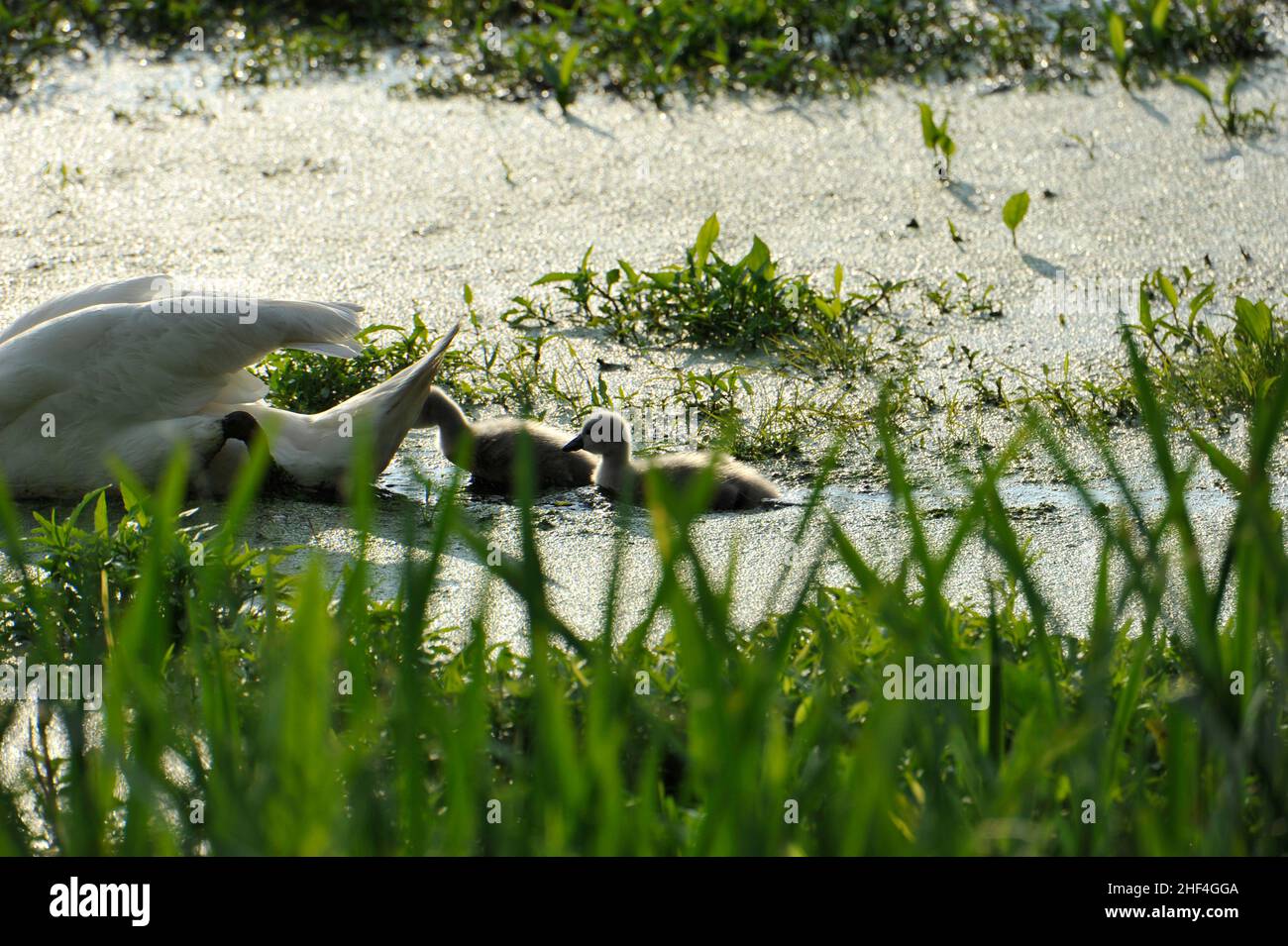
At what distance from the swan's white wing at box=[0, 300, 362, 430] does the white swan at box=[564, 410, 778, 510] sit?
574mm

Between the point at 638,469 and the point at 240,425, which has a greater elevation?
the point at 240,425

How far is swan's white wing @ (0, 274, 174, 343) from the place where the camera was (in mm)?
3279

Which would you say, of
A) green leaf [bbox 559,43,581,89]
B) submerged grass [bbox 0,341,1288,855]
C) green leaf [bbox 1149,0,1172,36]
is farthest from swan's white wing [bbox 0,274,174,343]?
green leaf [bbox 1149,0,1172,36]

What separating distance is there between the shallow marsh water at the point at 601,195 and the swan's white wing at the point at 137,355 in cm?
45

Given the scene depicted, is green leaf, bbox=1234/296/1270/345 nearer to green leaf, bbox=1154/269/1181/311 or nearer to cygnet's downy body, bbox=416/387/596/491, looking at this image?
green leaf, bbox=1154/269/1181/311

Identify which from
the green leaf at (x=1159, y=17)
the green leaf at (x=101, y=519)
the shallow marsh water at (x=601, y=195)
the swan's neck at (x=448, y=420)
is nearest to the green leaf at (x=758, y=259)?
the shallow marsh water at (x=601, y=195)

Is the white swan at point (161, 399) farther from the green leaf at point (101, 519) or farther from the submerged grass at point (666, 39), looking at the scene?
the submerged grass at point (666, 39)

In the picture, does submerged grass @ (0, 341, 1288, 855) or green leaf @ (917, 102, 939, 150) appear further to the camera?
green leaf @ (917, 102, 939, 150)

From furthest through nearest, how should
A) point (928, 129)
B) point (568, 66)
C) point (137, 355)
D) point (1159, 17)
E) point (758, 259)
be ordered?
point (1159, 17)
point (568, 66)
point (928, 129)
point (758, 259)
point (137, 355)

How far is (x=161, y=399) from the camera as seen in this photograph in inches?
123

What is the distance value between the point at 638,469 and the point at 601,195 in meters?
2.02

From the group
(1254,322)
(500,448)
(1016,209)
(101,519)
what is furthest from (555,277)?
(1254,322)

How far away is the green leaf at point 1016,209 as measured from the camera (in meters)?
4.40

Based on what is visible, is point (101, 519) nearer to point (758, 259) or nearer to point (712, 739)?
A: point (712, 739)
